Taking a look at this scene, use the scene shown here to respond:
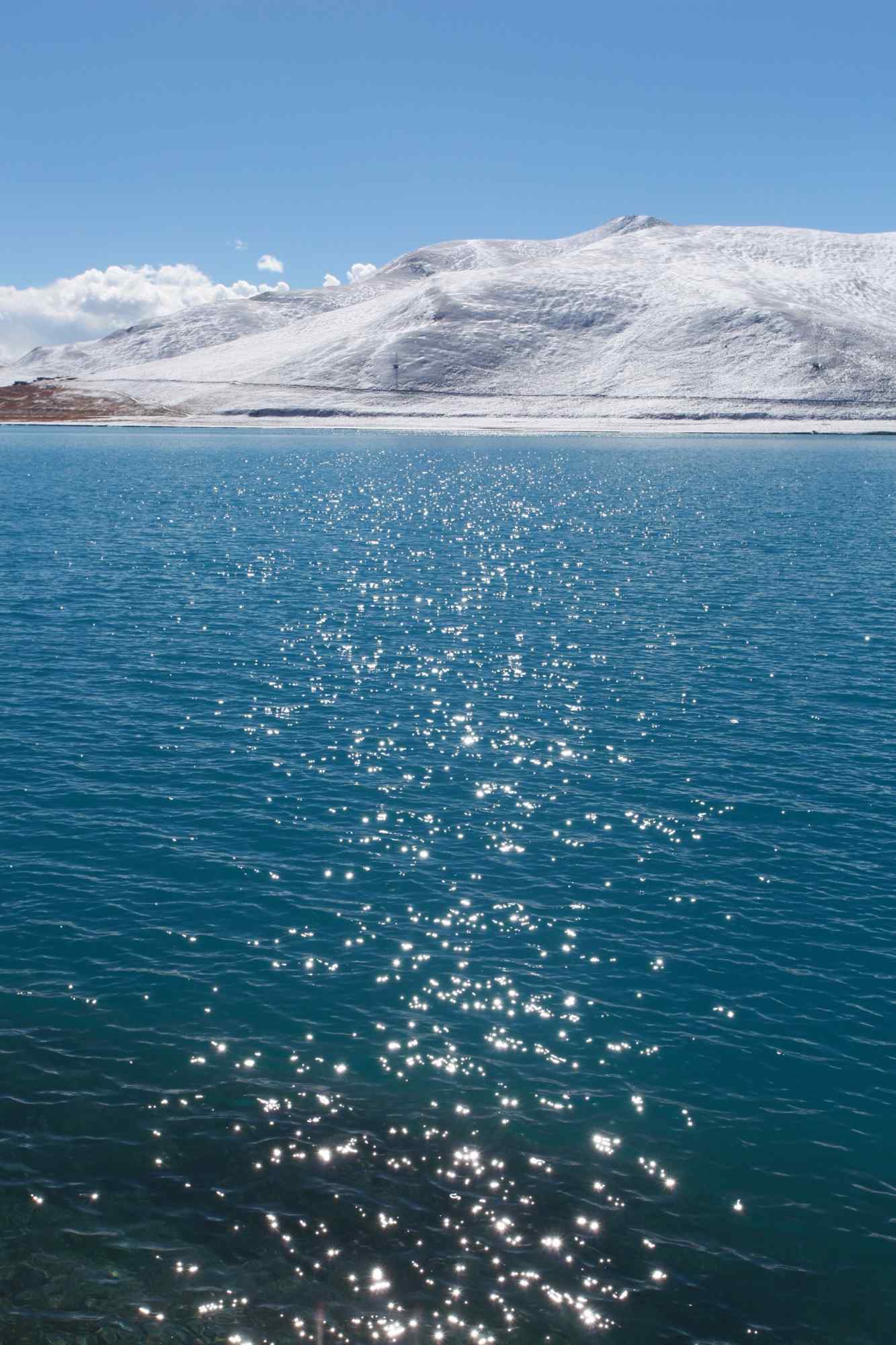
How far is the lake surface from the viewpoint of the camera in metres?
18.3

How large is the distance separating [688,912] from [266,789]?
16.5 metres

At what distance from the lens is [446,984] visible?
26703 mm

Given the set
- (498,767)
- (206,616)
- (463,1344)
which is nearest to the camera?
(463,1344)

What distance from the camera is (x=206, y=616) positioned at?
65.1 metres

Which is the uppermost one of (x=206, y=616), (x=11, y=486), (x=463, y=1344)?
(x=11, y=486)

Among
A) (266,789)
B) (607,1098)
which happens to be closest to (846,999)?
(607,1098)

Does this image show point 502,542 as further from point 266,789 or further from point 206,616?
point 266,789

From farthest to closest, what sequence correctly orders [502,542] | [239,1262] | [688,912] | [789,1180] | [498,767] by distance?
[502,542], [498,767], [688,912], [789,1180], [239,1262]

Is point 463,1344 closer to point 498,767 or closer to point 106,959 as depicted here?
point 106,959

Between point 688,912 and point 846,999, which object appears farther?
point 688,912

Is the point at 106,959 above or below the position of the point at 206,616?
below

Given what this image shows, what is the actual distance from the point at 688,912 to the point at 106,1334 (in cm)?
1891

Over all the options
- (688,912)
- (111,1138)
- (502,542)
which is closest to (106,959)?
(111,1138)

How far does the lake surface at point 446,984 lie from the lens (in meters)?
18.3
